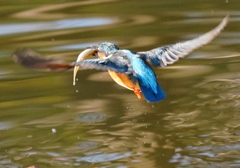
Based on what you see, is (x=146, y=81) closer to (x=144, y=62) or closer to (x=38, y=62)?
(x=144, y=62)

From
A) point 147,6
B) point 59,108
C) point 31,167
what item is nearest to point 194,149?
point 31,167

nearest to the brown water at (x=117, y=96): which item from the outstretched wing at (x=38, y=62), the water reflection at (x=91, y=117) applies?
the water reflection at (x=91, y=117)

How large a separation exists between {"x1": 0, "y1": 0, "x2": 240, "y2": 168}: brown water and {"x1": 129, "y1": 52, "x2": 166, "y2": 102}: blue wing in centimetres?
47

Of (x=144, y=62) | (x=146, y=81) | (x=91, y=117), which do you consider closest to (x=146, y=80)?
(x=146, y=81)

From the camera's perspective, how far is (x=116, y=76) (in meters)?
4.88

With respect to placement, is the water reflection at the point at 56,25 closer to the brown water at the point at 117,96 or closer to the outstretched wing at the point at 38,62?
the brown water at the point at 117,96

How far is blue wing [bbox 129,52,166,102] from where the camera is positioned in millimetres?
4484

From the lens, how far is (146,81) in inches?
181

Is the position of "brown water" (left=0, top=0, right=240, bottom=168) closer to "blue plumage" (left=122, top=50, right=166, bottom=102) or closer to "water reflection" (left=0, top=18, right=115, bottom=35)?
"water reflection" (left=0, top=18, right=115, bottom=35)

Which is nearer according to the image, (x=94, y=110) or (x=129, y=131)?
(x=129, y=131)

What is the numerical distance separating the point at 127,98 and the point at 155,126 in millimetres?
791

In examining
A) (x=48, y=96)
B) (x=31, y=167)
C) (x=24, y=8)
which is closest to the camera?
(x=31, y=167)

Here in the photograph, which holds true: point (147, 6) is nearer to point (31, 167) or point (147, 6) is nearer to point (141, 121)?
point (141, 121)

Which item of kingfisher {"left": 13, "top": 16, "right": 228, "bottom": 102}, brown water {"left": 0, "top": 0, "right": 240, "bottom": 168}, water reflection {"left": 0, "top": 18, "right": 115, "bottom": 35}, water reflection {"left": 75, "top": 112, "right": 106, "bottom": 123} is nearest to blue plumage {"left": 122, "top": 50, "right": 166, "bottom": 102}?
kingfisher {"left": 13, "top": 16, "right": 228, "bottom": 102}
